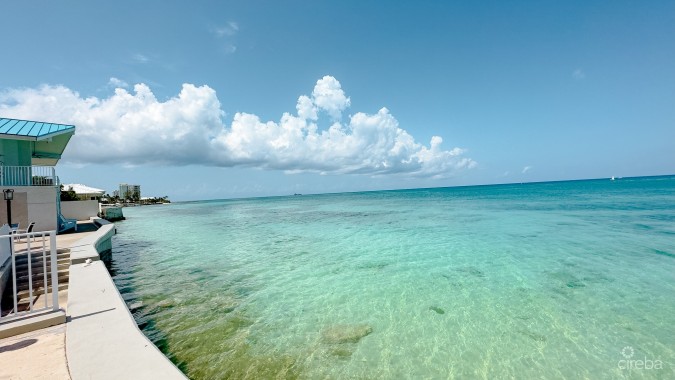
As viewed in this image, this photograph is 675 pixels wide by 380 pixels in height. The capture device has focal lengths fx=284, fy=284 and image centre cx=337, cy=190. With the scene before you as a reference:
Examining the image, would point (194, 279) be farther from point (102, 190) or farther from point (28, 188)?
point (102, 190)

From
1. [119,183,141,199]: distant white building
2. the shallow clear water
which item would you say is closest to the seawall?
the shallow clear water

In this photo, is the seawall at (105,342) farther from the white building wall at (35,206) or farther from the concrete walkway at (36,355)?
the white building wall at (35,206)

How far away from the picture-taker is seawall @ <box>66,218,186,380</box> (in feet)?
9.36

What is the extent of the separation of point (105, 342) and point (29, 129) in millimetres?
15648

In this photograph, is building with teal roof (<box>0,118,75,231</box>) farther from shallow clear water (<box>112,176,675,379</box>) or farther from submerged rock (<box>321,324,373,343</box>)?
submerged rock (<box>321,324,373,343</box>)

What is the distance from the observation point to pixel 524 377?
4.36 metres

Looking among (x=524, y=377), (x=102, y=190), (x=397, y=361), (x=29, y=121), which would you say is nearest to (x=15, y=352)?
(x=397, y=361)

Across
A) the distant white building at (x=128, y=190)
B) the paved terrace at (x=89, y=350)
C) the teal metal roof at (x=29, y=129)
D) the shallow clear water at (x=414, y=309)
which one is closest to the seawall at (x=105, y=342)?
the paved terrace at (x=89, y=350)

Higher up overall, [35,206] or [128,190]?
[128,190]

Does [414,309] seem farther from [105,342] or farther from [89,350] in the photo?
[89,350]

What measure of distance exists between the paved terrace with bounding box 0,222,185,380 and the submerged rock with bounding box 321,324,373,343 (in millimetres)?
3149

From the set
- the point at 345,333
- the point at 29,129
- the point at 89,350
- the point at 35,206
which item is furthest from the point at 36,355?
the point at 29,129

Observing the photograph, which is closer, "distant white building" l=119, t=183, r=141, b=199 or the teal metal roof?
the teal metal roof

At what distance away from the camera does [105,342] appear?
11.4 feet
